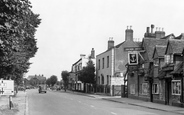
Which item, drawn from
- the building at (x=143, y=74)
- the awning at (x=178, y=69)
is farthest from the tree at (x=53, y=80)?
the awning at (x=178, y=69)

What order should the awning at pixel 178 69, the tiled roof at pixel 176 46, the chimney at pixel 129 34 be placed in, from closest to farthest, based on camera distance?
the awning at pixel 178 69
the tiled roof at pixel 176 46
the chimney at pixel 129 34

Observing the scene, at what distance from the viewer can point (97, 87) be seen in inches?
2128

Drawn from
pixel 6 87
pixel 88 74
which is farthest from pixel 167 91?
pixel 88 74

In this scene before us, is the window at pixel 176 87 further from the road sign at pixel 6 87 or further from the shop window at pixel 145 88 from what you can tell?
the road sign at pixel 6 87

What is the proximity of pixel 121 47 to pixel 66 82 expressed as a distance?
53.4 metres

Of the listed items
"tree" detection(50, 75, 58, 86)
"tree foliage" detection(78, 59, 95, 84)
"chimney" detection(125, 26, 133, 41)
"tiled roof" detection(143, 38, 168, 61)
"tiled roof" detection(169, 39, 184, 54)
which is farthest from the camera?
"tree" detection(50, 75, 58, 86)

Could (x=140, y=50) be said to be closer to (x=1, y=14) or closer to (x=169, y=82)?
(x=169, y=82)

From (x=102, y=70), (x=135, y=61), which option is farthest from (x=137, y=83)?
(x=102, y=70)

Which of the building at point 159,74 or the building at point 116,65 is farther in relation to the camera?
the building at point 116,65

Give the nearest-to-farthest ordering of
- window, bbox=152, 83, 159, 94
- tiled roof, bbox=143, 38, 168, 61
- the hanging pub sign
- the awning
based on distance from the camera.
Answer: the awning
window, bbox=152, 83, 159, 94
tiled roof, bbox=143, 38, 168, 61
the hanging pub sign

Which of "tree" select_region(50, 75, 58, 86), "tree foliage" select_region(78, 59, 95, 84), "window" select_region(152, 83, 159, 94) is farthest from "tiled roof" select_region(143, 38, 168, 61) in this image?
"tree" select_region(50, 75, 58, 86)

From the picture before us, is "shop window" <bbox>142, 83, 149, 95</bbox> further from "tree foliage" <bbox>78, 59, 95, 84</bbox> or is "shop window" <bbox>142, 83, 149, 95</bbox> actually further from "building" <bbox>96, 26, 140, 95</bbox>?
"tree foliage" <bbox>78, 59, 95, 84</bbox>

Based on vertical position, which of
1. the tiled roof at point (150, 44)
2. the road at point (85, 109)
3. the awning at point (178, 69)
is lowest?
the road at point (85, 109)

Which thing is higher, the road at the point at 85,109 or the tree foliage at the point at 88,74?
the tree foliage at the point at 88,74
